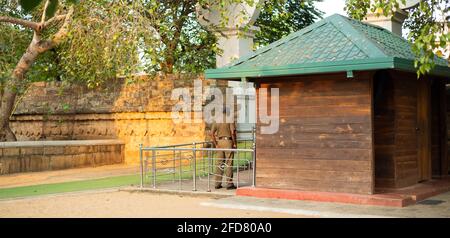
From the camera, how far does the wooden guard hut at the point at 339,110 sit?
9.56 meters

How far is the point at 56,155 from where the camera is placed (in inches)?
688

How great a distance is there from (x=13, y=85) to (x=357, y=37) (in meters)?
11.4

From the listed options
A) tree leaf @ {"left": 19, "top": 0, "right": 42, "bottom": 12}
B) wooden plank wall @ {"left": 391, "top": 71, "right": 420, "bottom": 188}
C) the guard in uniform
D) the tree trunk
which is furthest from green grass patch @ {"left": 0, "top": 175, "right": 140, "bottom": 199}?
tree leaf @ {"left": 19, "top": 0, "right": 42, "bottom": 12}

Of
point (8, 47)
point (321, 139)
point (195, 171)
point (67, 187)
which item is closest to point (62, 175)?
point (67, 187)

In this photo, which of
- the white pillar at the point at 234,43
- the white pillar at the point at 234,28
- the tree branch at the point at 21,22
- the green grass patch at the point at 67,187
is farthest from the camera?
the tree branch at the point at 21,22

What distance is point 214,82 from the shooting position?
17547 mm

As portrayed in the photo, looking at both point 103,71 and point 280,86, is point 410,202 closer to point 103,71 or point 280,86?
point 280,86

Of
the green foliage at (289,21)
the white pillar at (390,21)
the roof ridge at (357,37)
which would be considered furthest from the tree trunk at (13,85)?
the roof ridge at (357,37)

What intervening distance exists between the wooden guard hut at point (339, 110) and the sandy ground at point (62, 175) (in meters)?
6.21

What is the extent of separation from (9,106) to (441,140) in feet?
41.4

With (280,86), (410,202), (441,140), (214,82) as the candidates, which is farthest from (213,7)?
(410,202)

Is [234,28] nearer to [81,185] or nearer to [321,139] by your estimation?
[81,185]

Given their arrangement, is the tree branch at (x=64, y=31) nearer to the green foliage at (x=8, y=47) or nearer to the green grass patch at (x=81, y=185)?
the green foliage at (x=8, y=47)

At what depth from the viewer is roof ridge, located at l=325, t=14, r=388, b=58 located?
9.11 metres
